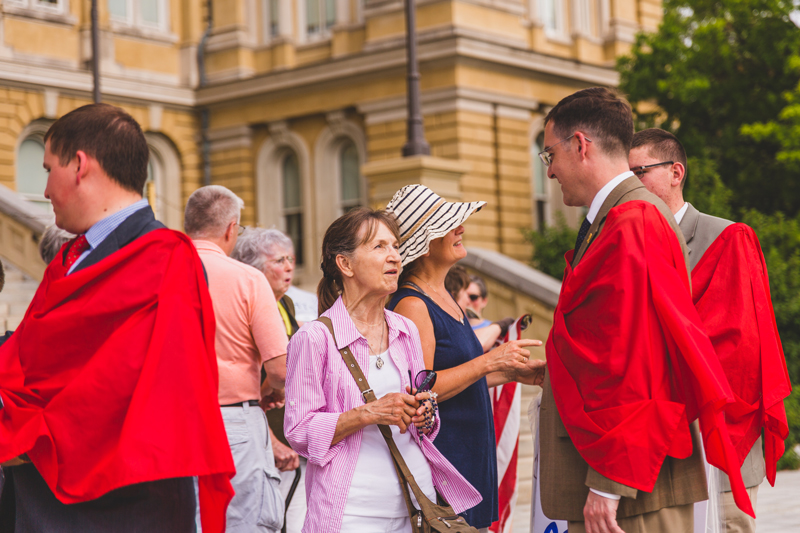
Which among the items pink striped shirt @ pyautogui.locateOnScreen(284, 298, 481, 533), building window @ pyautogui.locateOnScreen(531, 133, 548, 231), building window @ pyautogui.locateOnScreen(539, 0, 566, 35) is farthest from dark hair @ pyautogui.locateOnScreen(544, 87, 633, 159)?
building window @ pyautogui.locateOnScreen(539, 0, 566, 35)

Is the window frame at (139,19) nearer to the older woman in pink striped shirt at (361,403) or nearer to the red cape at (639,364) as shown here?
the older woman in pink striped shirt at (361,403)

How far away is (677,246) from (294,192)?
24.4 m


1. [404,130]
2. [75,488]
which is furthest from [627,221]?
[404,130]

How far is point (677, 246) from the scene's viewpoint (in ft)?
10.6

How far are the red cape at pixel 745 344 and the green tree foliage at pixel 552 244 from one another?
58.4 feet

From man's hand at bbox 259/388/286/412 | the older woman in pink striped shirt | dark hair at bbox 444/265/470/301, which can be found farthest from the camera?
dark hair at bbox 444/265/470/301

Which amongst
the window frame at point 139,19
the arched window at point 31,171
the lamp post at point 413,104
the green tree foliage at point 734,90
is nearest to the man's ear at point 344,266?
the lamp post at point 413,104

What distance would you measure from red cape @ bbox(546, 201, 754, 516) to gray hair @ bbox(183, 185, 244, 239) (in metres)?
2.31

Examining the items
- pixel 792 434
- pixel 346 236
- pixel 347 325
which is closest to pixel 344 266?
pixel 346 236

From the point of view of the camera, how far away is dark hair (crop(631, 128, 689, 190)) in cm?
443

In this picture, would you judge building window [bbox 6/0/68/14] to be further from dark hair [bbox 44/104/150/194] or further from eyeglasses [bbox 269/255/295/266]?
dark hair [bbox 44/104/150/194]

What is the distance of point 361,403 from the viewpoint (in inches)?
142

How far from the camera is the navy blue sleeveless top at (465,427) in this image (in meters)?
4.09

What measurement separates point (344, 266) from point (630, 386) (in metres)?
1.28
